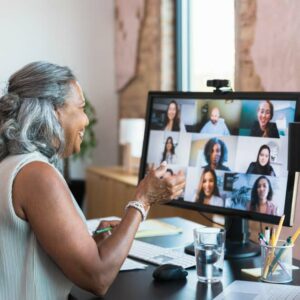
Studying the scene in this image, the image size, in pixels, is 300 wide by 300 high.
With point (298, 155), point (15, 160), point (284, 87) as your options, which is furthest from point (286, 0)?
point (15, 160)

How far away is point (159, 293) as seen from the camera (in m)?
1.44

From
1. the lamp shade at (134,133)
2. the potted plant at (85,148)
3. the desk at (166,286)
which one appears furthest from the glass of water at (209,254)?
the potted plant at (85,148)

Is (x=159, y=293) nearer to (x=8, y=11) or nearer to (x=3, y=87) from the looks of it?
(x=3, y=87)

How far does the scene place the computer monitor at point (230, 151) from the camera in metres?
1.64

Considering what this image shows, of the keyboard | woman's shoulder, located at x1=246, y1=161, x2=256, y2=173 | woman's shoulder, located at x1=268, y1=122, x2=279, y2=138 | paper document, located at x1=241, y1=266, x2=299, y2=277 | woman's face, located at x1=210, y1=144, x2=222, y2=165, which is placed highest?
woman's shoulder, located at x1=268, y1=122, x2=279, y2=138

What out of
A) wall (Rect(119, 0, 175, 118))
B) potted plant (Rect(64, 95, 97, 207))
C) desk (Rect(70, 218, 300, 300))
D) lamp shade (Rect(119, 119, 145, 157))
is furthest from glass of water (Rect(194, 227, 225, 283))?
potted plant (Rect(64, 95, 97, 207))

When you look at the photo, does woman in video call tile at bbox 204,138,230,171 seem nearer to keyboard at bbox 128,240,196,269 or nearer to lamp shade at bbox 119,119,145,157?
keyboard at bbox 128,240,196,269

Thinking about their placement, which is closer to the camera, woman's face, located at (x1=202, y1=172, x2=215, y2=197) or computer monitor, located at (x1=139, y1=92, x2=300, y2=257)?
computer monitor, located at (x1=139, y1=92, x2=300, y2=257)

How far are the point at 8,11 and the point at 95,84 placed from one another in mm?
921

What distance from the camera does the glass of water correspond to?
4.98ft

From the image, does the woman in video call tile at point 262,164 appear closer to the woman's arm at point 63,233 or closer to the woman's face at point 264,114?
the woman's face at point 264,114

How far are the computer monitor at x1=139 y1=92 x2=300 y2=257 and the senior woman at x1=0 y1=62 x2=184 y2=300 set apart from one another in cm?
27

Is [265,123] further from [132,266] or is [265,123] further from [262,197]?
[132,266]

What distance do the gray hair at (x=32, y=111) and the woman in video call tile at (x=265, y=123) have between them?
0.58 metres
